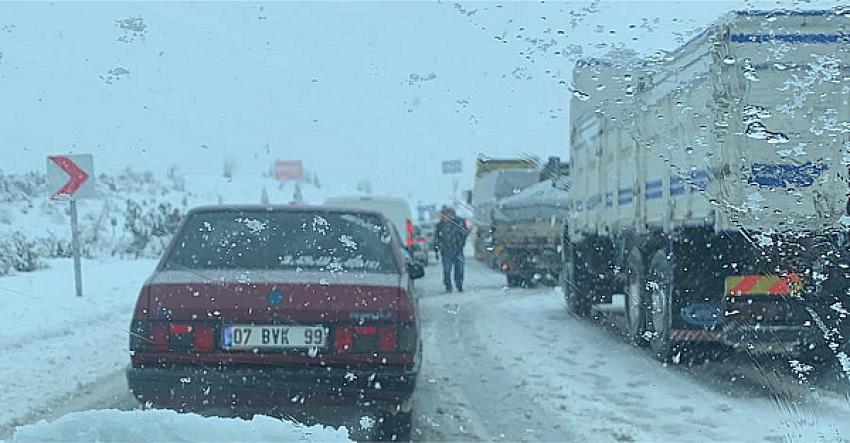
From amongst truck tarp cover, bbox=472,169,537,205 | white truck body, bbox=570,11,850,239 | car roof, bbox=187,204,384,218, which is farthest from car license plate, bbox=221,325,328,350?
truck tarp cover, bbox=472,169,537,205

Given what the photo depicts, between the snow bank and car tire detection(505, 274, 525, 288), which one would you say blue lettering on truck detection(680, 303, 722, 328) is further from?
car tire detection(505, 274, 525, 288)

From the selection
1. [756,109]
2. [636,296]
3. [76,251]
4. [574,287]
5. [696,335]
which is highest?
[756,109]

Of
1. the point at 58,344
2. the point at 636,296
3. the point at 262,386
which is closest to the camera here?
the point at 262,386

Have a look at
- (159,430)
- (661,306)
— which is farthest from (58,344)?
(159,430)

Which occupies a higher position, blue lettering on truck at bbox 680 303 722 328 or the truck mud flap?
blue lettering on truck at bbox 680 303 722 328

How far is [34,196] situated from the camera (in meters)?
7.56

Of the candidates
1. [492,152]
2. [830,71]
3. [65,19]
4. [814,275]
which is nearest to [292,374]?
[492,152]

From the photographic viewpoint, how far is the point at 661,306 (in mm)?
7539

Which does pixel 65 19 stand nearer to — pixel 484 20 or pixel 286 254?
pixel 286 254

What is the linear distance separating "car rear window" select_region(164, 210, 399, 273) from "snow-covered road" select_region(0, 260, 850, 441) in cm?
113

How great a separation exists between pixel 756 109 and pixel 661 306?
2.18 metres

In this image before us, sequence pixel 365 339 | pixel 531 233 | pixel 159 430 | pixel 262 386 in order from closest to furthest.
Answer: pixel 159 430 → pixel 262 386 → pixel 365 339 → pixel 531 233

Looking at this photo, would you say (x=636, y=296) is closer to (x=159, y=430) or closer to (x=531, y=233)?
(x=531, y=233)

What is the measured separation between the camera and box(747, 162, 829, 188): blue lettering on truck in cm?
584
